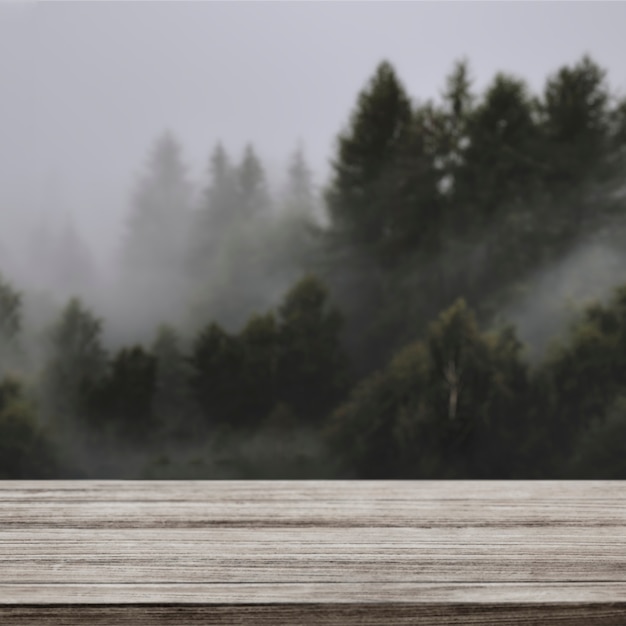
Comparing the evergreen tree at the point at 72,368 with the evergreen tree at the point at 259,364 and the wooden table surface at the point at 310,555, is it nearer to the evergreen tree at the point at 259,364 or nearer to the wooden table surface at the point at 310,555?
the evergreen tree at the point at 259,364

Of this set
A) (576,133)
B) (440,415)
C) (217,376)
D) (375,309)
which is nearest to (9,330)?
(217,376)

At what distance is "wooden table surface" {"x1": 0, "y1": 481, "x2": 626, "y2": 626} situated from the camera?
0.49 m

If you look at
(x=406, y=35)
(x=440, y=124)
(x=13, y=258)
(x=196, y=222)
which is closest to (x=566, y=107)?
(x=440, y=124)

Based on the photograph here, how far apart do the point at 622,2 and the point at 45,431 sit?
284 cm

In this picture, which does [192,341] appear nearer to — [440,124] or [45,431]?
[45,431]

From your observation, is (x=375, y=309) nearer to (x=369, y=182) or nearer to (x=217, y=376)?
(x=369, y=182)

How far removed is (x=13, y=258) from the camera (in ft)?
9.33

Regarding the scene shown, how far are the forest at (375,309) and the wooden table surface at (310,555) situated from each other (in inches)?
77.8

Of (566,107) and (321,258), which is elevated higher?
(566,107)

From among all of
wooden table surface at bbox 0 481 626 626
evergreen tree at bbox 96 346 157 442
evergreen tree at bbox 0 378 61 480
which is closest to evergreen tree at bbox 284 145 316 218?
evergreen tree at bbox 96 346 157 442

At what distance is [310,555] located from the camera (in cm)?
60

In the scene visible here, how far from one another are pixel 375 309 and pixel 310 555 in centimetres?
233

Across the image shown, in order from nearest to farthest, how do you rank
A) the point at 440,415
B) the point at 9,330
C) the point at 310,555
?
the point at 310,555 < the point at 9,330 < the point at 440,415

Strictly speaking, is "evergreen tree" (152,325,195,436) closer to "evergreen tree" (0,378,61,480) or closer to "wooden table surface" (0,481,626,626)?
"evergreen tree" (0,378,61,480)
